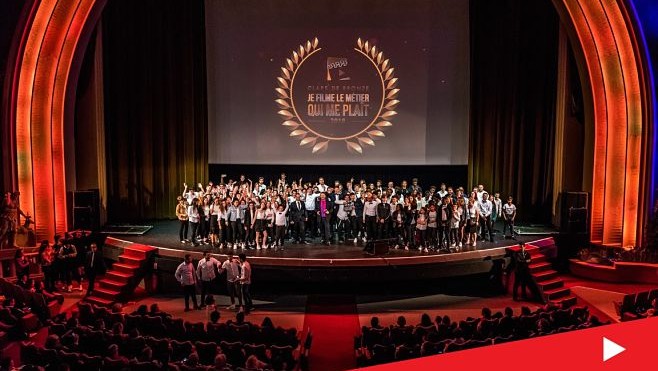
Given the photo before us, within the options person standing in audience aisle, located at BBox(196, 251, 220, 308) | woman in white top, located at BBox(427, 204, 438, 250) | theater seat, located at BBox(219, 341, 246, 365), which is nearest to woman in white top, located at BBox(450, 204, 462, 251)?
woman in white top, located at BBox(427, 204, 438, 250)

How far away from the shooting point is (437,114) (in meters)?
20.6

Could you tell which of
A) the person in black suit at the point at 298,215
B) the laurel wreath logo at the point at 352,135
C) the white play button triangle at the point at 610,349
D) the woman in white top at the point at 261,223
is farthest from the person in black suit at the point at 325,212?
the white play button triangle at the point at 610,349

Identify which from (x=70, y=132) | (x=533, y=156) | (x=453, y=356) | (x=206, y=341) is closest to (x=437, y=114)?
(x=533, y=156)

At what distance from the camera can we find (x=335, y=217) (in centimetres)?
1670

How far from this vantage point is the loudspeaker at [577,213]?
57.1 ft

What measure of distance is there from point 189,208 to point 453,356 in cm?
1354

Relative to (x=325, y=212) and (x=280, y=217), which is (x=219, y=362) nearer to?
(x=280, y=217)

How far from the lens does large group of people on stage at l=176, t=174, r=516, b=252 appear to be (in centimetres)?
1544

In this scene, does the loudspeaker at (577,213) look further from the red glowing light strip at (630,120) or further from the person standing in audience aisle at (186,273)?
the person standing in audience aisle at (186,273)

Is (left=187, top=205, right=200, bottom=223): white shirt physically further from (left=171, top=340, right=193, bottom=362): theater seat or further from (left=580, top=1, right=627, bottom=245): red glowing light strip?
(left=580, top=1, right=627, bottom=245): red glowing light strip

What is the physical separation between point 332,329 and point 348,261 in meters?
1.99

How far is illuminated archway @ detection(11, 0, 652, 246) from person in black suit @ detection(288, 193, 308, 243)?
6.52 meters

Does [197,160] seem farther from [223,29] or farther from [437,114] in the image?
[437,114]

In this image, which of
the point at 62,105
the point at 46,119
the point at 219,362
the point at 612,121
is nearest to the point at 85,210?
the point at 46,119
